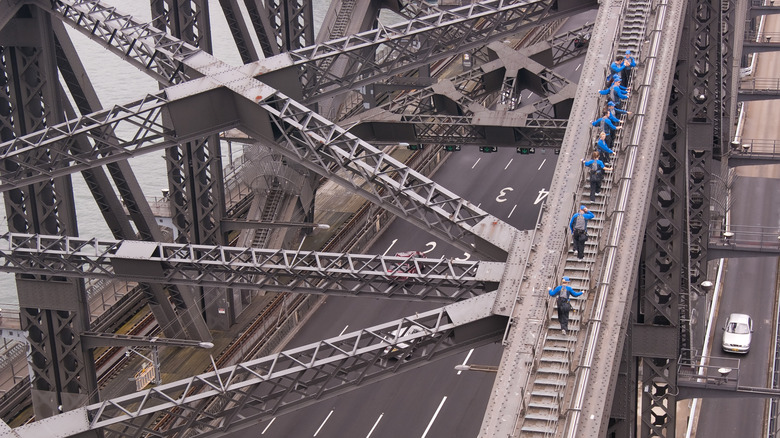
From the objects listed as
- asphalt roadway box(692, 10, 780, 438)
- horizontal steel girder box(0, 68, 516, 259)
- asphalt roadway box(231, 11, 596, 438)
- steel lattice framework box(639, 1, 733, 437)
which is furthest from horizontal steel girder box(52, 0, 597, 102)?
asphalt roadway box(692, 10, 780, 438)

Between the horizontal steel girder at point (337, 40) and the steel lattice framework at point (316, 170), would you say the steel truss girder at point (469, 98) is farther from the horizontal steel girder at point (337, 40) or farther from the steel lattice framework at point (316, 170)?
the horizontal steel girder at point (337, 40)

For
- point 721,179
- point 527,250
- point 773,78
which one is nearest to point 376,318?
point 721,179

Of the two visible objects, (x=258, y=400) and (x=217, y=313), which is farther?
(x=217, y=313)

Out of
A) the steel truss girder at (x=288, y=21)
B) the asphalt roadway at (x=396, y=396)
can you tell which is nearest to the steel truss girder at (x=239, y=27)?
the steel truss girder at (x=288, y=21)

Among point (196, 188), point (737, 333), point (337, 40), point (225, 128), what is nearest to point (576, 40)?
point (737, 333)

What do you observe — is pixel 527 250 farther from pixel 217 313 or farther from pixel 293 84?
pixel 217 313
